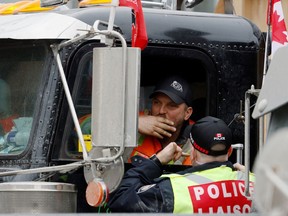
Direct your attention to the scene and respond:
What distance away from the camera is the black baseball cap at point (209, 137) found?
4354 millimetres

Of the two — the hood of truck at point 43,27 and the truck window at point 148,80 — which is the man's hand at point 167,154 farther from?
the hood of truck at point 43,27

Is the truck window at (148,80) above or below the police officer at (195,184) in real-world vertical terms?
above

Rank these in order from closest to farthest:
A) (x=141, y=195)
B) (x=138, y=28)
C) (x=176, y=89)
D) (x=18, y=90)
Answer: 1. (x=141, y=195)
2. (x=138, y=28)
3. (x=18, y=90)
4. (x=176, y=89)

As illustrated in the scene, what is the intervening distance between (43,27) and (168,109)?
947 millimetres

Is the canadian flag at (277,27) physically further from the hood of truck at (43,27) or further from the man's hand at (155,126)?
the hood of truck at (43,27)

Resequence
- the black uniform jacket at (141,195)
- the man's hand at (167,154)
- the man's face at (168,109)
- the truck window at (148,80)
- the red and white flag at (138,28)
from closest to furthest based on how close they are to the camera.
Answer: the black uniform jacket at (141,195), the red and white flag at (138,28), the man's hand at (167,154), the truck window at (148,80), the man's face at (168,109)

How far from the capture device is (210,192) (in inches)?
162

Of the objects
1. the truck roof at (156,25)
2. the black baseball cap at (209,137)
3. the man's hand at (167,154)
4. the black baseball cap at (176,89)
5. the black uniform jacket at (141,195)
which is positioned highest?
the truck roof at (156,25)

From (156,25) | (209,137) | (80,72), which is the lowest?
(209,137)

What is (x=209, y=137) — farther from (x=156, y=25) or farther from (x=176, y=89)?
(x=156, y=25)

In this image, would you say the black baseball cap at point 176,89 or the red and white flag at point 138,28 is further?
the black baseball cap at point 176,89

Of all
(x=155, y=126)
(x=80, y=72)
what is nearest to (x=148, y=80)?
(x=155, y=126)

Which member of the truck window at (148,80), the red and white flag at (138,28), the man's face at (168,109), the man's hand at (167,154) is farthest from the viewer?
the man's face at (168,109)

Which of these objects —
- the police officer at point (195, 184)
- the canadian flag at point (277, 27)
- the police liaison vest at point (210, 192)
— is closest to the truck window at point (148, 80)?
the police officer at point (195, 184)
